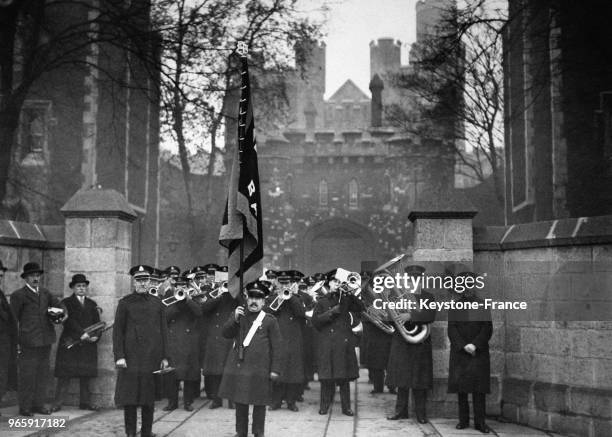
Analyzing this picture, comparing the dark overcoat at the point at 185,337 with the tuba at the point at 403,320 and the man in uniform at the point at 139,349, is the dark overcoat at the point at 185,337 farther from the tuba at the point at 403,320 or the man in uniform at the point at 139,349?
the tuba at the point at 403,320

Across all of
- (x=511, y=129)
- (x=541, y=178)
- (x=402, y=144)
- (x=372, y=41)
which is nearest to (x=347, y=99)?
(x=372, y=41)

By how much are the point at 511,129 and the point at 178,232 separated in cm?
1721

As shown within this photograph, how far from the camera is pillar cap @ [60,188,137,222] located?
35.8ft

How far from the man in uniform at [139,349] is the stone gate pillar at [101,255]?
6.96 ft

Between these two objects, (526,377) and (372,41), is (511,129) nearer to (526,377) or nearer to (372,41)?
(526,377)

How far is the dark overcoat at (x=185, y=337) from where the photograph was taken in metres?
10.9

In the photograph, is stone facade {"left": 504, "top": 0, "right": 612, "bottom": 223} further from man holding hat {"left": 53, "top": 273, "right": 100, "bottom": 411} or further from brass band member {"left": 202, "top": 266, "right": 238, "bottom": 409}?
man holding hat {"left": 53, "top": 273, "right": 100, "bottom": 411}

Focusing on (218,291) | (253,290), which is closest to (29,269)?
(218,291)

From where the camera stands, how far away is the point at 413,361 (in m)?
9.52

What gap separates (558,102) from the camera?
67.5ft

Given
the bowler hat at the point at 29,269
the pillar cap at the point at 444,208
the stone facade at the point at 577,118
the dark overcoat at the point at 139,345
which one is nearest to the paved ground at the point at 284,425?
the dark overcoat at the point at 139,345

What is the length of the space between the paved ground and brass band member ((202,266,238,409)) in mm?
420

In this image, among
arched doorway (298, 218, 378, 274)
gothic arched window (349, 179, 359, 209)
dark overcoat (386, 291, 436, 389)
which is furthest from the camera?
gothic arched window (349, 179, 359, 209)

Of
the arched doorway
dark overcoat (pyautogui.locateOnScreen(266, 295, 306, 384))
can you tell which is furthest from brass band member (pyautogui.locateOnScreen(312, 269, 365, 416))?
the arched doorway
